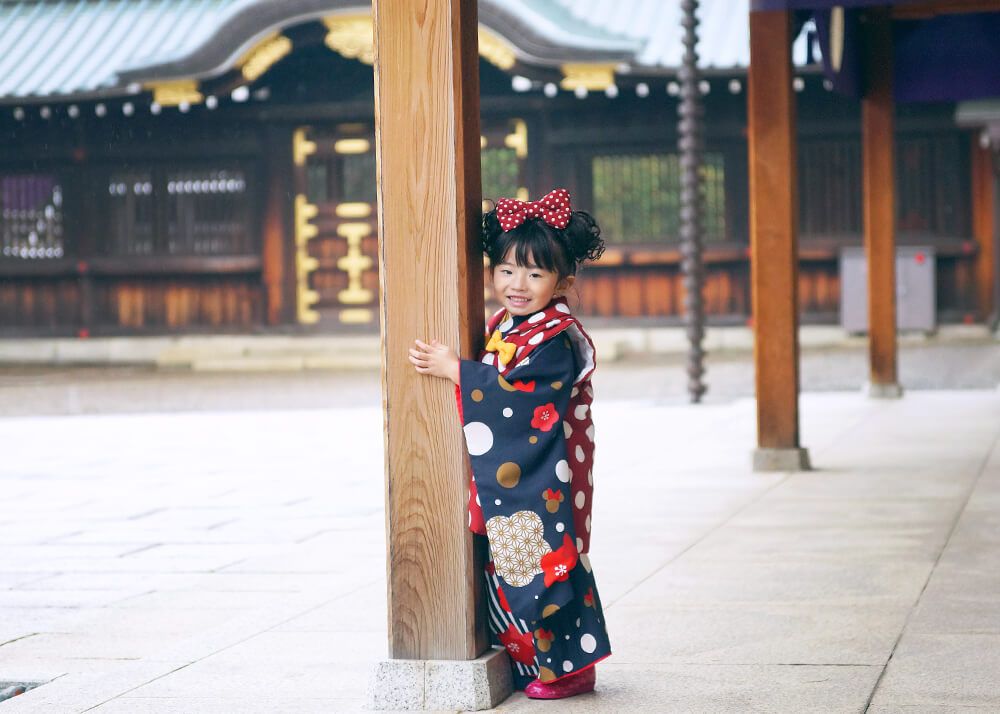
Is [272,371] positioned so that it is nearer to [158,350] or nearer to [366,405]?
[158,350]

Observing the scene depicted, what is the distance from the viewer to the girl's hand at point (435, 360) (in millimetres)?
3615

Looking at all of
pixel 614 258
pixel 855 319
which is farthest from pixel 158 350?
pixel 855 319

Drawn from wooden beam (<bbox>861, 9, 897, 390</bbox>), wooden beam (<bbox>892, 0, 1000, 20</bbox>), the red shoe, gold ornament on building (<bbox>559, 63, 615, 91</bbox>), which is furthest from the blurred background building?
the red shoe

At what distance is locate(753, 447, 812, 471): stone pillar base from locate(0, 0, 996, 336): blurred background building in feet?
36.8

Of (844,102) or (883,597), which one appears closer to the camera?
(883,597)

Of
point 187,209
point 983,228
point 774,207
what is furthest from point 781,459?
point 187,209

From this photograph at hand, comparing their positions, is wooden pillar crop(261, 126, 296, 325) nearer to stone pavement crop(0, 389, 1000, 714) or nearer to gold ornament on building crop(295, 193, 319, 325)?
gold ornament on building crop(295, 193, 319, 325)

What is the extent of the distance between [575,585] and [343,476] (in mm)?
5121

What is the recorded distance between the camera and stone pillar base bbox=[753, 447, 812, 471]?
27.0 feet

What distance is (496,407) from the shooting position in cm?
362

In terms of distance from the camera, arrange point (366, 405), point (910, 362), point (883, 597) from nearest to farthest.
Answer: point (883, 597), point (366, 405), point (910, 362)

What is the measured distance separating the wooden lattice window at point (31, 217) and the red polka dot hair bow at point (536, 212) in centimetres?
1889

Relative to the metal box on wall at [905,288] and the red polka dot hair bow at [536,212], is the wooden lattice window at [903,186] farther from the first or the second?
the red polka dot hair bow at [536,212]

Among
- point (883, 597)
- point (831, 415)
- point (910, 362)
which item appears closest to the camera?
point (883, 597)
